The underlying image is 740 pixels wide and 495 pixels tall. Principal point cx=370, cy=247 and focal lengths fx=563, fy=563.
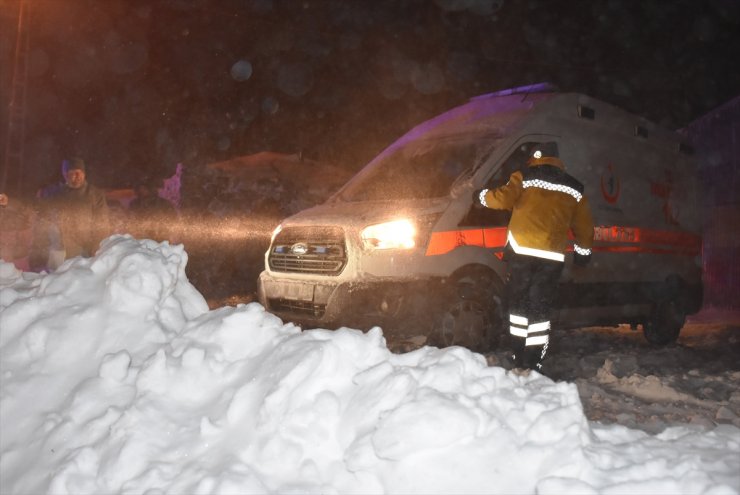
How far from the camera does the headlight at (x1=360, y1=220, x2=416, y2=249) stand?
4.45 meters

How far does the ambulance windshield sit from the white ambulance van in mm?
15

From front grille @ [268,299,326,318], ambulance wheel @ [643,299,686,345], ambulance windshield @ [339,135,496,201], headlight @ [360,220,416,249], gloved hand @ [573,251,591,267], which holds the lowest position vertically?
ambulance wheel @ [643,299,686,345]

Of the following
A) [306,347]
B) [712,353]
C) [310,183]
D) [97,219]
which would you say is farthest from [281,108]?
[306,347]

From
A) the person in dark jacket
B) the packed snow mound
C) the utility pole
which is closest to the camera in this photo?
the packed snow mound

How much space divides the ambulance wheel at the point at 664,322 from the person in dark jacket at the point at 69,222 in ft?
21.7

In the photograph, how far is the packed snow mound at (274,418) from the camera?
200 centimetres

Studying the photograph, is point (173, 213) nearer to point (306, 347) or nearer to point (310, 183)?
point (310, 183)

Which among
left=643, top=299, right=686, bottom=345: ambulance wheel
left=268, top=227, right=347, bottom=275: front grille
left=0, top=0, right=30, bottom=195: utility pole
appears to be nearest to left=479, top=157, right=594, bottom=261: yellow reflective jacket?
left=268, top=227, right=347, bottom=275: front grille

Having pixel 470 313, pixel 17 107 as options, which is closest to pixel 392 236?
pixel 470 313

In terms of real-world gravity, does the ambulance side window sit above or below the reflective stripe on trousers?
above

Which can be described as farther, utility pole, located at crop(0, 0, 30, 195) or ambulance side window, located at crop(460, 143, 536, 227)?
utility pole, located at crop(0, 0, 30, 195)

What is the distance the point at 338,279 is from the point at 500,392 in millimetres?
2275

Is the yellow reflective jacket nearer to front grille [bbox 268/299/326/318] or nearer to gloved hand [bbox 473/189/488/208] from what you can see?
gloved hand [bbox 473/189/488/208]

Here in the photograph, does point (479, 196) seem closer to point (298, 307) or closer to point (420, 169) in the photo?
point (420, 169)
